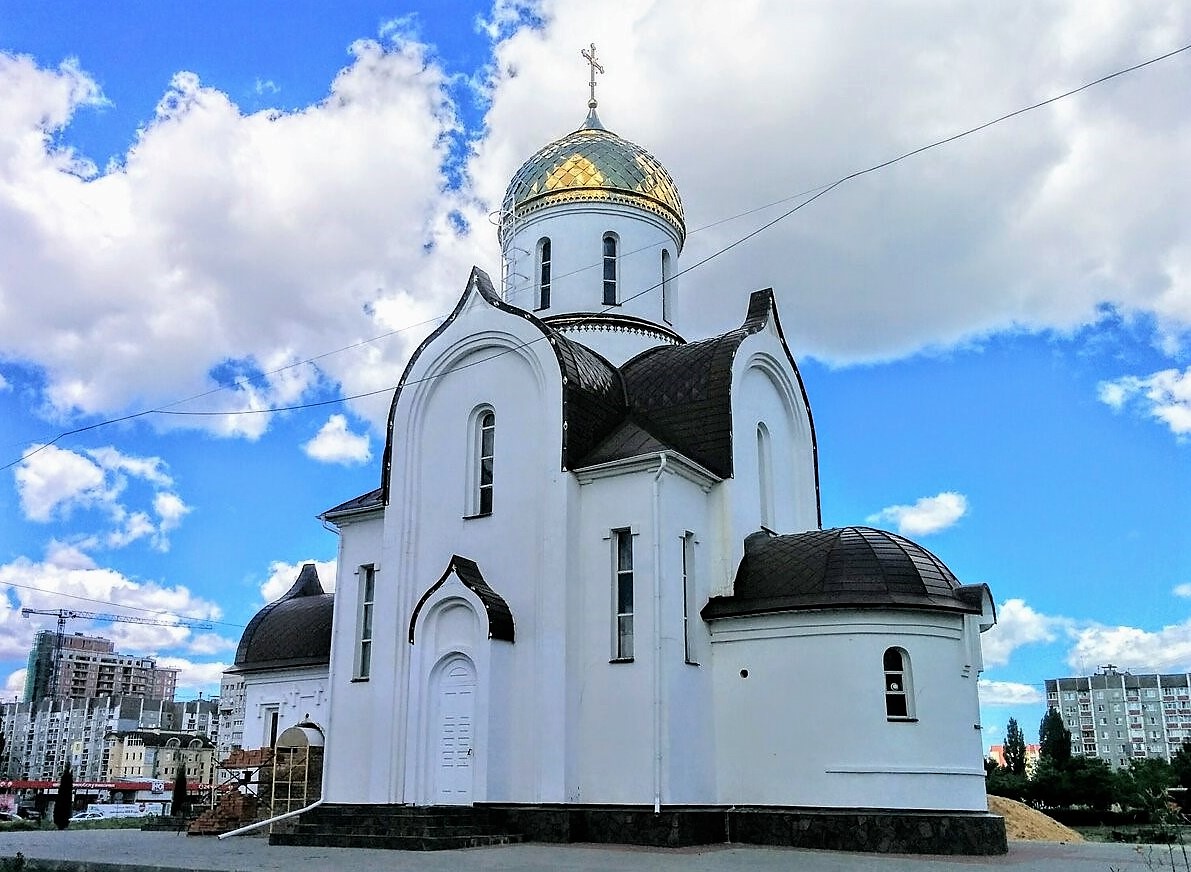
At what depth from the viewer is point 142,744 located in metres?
106

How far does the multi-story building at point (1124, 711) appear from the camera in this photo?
343 ft

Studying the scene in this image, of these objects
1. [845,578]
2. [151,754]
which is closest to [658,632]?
[845,578]

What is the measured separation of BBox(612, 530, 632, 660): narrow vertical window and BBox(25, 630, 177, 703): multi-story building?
537 feet

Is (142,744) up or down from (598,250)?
down

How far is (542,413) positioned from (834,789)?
7456 mm

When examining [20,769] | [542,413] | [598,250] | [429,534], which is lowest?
[20,769]

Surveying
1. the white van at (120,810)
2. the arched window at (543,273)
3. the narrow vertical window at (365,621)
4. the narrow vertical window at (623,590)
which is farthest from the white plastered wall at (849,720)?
the white van at (120,810)

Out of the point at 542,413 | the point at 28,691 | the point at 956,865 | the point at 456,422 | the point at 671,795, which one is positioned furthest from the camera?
the point at 28,691

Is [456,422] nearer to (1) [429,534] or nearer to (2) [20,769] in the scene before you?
(1) [429,534]

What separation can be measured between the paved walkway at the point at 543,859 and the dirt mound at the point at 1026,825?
3.80 meters

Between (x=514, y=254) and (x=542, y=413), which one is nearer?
(x=542, y=413)

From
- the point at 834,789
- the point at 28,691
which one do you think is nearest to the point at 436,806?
the point at 834,789

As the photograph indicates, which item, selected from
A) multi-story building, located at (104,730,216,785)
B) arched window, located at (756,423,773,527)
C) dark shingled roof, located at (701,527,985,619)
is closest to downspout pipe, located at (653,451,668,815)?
dark shingled roof, located at (701,527,985,619)

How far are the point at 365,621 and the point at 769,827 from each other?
806 cm
